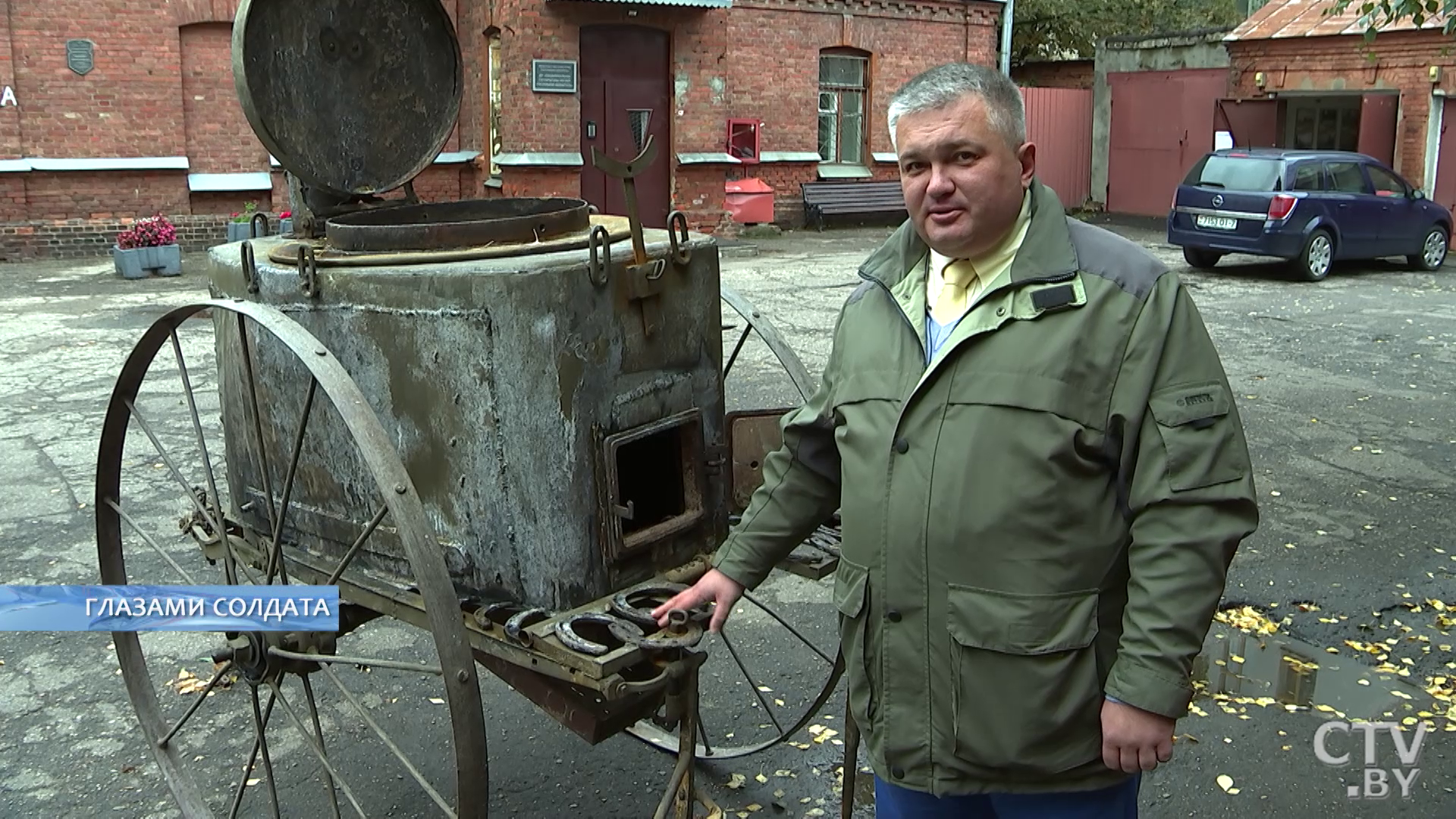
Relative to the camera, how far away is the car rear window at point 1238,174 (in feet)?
45.9

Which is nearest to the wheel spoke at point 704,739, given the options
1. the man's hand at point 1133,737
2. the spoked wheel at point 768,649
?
the spoked wheel at point 768,649

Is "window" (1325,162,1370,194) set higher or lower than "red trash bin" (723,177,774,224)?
higher

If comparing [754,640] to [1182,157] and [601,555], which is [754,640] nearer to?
[601,555]

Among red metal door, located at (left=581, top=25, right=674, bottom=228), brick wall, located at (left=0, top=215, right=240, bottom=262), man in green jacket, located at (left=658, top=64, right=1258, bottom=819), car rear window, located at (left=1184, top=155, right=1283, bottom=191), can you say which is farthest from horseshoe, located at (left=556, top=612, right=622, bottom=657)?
brick wall, located at (left=0, top=215, right=240, bottom=262)

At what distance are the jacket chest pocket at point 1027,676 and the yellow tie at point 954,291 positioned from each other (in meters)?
0.48

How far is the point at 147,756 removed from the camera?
3771 millimetres

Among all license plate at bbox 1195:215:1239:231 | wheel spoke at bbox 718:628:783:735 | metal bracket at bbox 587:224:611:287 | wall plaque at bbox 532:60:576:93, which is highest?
wall plaque at bbox 532:60:576:93

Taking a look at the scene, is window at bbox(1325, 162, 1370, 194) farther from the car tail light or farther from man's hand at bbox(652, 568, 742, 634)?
man's hand at bbox(652, 568, 742, 634)

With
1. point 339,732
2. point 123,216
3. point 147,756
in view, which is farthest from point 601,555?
point 123,216

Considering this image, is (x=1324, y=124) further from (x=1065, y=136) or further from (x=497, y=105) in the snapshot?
(x=497, y=105)

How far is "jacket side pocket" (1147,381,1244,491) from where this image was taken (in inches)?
72.1

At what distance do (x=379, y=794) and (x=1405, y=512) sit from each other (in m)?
4.99

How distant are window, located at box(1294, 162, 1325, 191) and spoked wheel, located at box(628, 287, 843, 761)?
36.7ft

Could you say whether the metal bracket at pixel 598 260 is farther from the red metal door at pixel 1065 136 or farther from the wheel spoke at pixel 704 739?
the red metal door at pixel 1065 136
